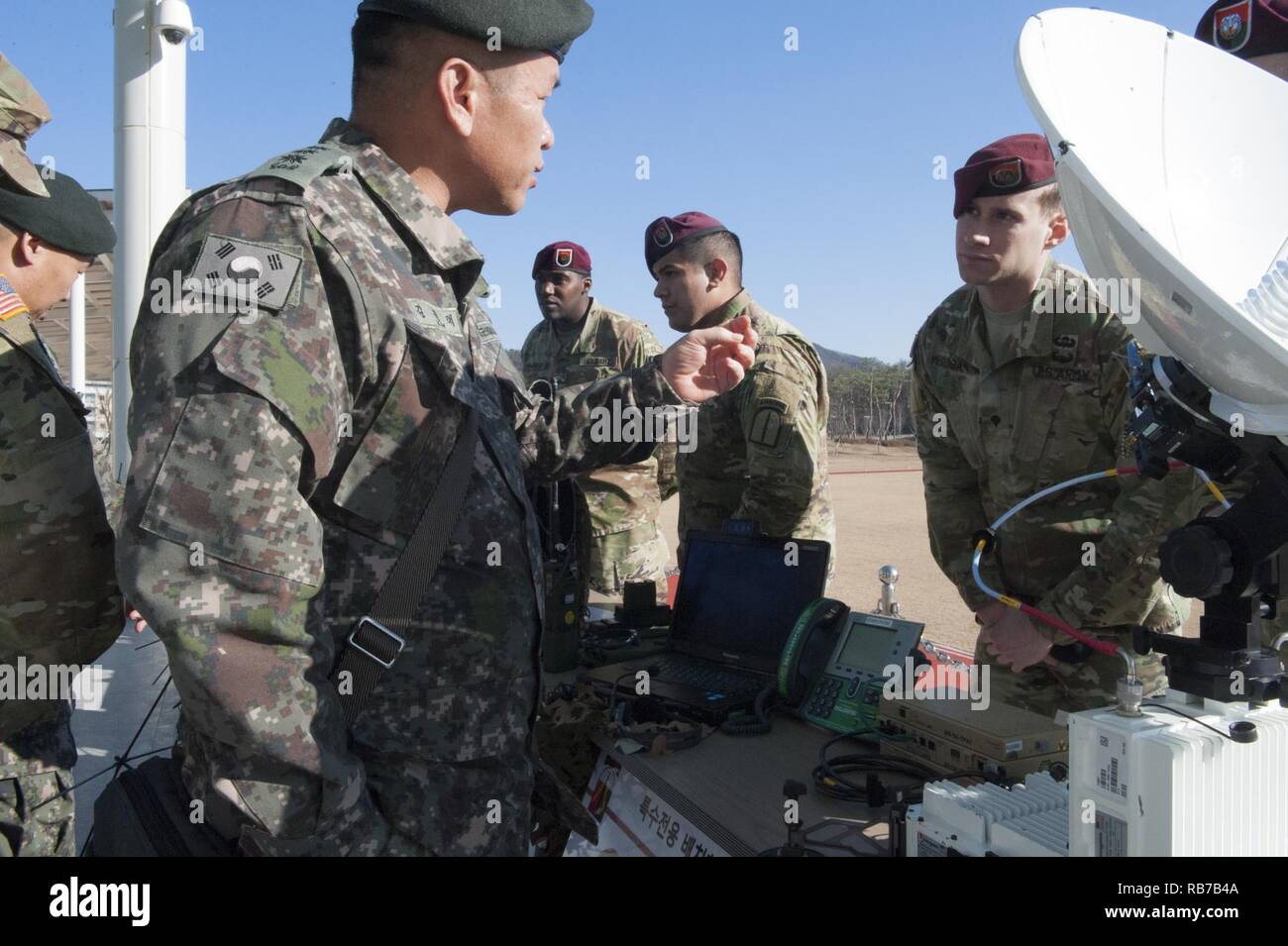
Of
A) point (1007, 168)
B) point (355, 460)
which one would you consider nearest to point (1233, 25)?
point (1007, 168)

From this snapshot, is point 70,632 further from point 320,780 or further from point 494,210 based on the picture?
point 494,210

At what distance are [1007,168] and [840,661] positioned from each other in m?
1.57

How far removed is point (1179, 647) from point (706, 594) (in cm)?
171

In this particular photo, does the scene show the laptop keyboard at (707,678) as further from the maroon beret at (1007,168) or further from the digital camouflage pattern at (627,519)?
the digital camouflage pattern at (627,519)

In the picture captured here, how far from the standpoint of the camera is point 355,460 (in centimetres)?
137

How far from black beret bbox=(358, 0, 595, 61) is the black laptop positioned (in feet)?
5.07

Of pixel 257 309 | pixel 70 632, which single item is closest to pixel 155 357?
pixel 257 309

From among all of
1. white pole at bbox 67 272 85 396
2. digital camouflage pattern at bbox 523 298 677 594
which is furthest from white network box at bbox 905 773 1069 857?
white pole at bbox 67 272 85 396

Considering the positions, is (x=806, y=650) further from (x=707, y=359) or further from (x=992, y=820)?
(x=992, y=820)

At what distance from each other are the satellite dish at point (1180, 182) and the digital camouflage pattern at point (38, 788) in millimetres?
2441

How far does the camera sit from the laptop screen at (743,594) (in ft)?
8.68

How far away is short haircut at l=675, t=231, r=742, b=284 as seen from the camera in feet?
13.2

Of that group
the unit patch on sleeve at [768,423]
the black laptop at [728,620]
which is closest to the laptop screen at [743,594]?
the black laptop at [728,620]

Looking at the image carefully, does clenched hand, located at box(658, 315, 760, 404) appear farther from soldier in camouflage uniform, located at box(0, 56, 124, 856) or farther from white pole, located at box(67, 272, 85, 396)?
white pole, located at box(67, 272, 85, 396)
